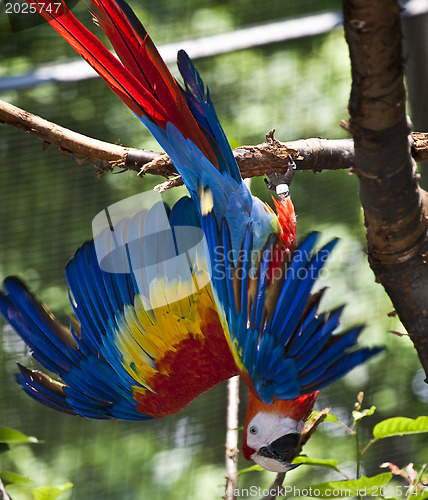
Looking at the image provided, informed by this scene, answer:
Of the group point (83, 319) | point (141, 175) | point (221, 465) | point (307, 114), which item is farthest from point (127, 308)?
point (307, 114)

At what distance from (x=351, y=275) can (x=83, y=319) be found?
81cm

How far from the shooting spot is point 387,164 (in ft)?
1.51

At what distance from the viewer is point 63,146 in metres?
0.79

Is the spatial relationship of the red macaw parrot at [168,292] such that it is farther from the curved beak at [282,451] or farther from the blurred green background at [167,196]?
the blurred green background at [167,196]

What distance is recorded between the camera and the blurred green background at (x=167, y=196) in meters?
1.32

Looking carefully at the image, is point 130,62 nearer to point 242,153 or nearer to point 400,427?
point 242,153

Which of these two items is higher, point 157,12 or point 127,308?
point 157,12

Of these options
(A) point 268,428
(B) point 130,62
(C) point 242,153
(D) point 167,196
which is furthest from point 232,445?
(D) point 167,196

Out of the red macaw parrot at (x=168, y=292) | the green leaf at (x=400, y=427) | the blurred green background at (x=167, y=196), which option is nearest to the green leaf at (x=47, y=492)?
the red macaw parrot at (x=168, y=292)

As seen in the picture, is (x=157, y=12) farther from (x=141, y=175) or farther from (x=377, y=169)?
(x=377, y=169)

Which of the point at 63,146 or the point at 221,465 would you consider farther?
the point at 221,465

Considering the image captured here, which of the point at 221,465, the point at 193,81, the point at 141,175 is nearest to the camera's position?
the point at 193,81

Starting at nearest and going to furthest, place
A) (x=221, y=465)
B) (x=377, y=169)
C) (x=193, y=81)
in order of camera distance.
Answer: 1. (x=377, y=169)
2. (x=193, y=81)
3. (x=221, y=465)

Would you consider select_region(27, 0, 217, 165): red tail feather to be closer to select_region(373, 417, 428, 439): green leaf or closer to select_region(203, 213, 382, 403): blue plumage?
select_region(203, 213, 382, 403): blue plumage
